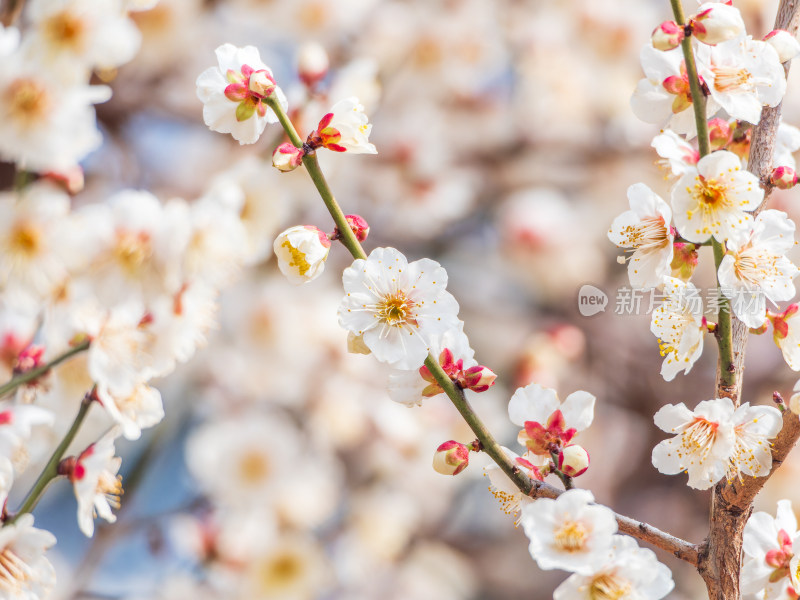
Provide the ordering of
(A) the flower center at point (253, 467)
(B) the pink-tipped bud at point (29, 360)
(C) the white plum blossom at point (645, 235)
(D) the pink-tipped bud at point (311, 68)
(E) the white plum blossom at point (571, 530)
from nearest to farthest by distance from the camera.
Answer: (E) the white plum blossom at point (571, 530) < (C) the white plum blossom at point (645, 235) < (B) the pink-tipped bud at point (29, 360) < (D) the pink-tipped bud at point (311, 68) < (A) the flower center at point (253, 467)

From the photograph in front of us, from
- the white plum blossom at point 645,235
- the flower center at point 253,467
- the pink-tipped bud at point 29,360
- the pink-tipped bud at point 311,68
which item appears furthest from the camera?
the flower center at point 253,467

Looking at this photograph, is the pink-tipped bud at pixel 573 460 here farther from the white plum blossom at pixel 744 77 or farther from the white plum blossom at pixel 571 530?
the white plum blossom at pixel 744 77

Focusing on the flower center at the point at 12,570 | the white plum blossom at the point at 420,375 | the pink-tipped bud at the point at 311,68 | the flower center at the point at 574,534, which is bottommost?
the flower center at the point at 12,570

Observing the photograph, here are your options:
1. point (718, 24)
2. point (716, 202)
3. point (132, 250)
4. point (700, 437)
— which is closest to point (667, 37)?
point (718, 24)

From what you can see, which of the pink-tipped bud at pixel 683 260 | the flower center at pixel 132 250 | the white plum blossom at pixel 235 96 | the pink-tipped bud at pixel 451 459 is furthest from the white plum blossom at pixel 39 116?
the pink-tipped bud at pixel 683 260

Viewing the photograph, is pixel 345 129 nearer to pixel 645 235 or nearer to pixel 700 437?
pixel 645 235

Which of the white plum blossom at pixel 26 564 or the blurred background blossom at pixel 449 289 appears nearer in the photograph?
the white plum blossom at pixel 26 564

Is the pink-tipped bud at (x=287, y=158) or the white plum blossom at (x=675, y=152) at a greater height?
the white plum blossom at (x=675, y=152)

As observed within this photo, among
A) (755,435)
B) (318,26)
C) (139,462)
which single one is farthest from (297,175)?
(755,435)
